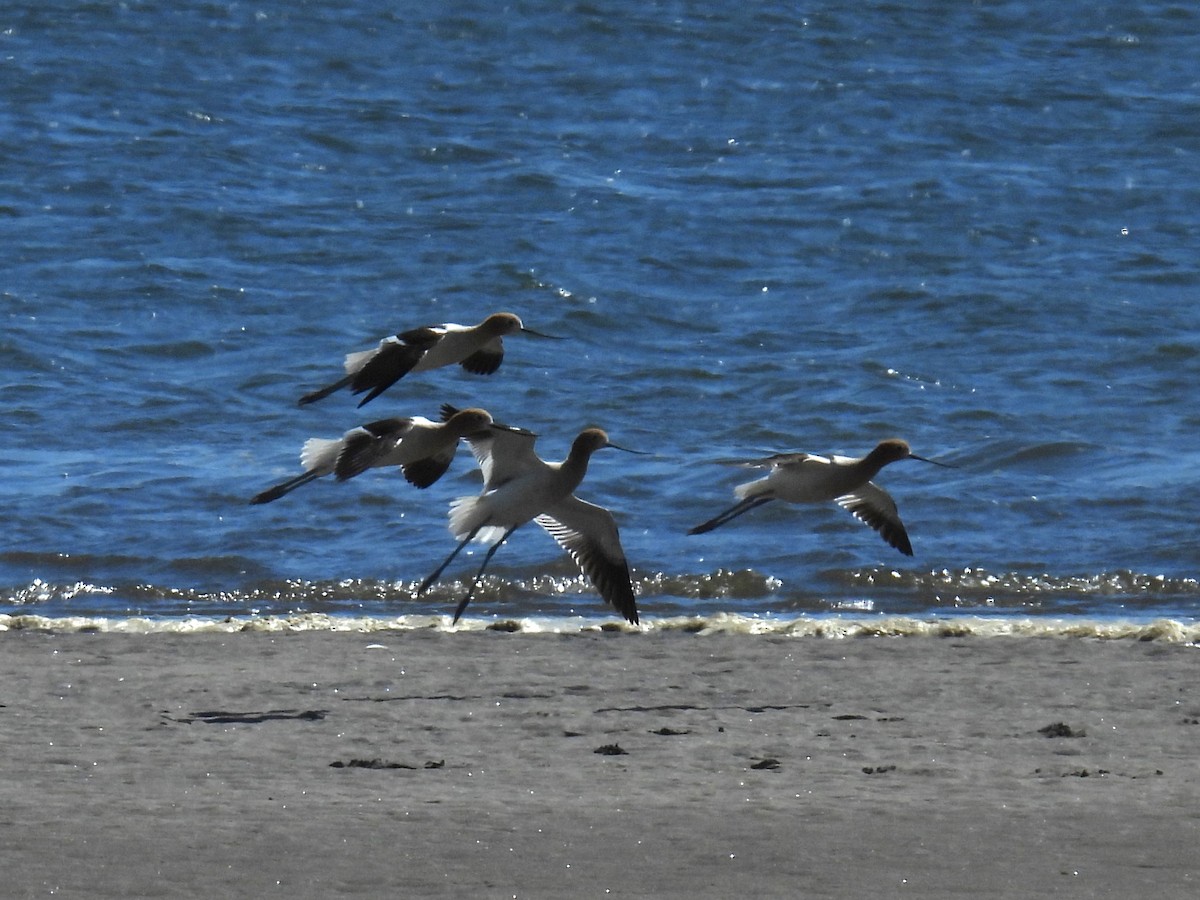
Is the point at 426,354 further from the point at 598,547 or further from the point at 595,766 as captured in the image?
the point at 595,766

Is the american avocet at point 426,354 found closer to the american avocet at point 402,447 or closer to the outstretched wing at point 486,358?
the outstretched wing at point 486,358

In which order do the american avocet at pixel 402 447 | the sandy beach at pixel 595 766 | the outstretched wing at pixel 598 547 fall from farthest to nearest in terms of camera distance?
the outstretched wing at pixel 598 547 < the american avocet at pixel 402 447 < the sandy beach at pixel 595 766

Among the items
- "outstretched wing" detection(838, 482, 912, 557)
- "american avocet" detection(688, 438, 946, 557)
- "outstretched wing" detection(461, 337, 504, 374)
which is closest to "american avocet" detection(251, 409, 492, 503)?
"outstretched wing" detection(461, 337, 504, 374)

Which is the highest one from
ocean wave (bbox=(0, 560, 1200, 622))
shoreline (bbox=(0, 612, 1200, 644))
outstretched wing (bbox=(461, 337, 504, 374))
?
outstretched wing (bbox=(461, 337, 504, 374))

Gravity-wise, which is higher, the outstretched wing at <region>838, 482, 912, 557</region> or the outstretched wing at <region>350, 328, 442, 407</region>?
the outstretched wing at <region>350, 328, 442, 407</region>

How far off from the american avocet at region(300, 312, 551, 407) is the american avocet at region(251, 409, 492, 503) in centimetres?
17

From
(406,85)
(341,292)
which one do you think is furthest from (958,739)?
(406,85)

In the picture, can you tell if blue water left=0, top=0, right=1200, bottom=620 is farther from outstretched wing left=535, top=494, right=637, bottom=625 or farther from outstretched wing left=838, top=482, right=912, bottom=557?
outstretched wing left=535, top=494, right=637, bottom=625

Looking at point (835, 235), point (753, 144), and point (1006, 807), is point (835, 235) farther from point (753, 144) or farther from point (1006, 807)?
point (1006, 807)

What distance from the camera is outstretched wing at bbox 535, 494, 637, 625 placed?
8.45m

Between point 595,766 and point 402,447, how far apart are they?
2.22 metres

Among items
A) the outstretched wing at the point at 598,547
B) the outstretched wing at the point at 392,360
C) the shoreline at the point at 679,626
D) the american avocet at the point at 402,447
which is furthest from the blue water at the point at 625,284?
the outstretched wing at the point at 392,360

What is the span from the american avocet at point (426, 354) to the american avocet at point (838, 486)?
1.14 m

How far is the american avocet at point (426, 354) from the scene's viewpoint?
8.37 metres
